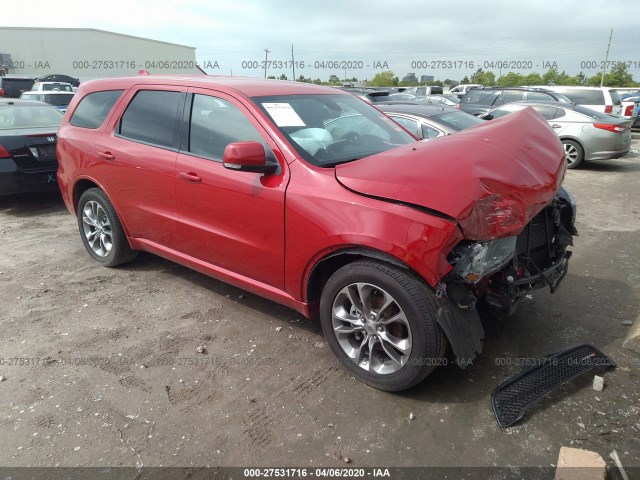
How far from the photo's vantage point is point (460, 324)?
252cm

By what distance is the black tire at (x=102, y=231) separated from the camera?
4.30m

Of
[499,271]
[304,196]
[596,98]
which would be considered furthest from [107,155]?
[596,98]

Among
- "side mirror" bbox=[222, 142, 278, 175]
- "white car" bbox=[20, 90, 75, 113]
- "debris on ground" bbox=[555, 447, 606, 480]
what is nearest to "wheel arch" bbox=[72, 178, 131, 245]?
"side mirror" bbox=[222, 142, 278, 175]

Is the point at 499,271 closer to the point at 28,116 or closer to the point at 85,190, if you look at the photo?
the point at 85,190

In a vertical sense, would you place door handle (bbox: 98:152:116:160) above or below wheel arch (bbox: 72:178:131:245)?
above

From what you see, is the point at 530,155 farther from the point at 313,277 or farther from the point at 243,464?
the point at 243,464

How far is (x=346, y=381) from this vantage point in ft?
9.50

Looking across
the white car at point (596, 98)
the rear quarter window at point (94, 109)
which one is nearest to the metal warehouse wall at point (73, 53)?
the white car at point (596, 98)

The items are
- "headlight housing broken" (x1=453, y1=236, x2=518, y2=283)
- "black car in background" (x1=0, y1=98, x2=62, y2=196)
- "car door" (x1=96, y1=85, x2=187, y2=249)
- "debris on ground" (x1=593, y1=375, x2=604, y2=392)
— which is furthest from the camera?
"black car in background" (x1=0, y1=98, x2=62, y2=196)

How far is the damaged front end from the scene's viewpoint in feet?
8.10

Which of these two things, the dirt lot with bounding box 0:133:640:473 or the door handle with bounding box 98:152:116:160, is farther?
the door handle with bounding box 98:152:116:160

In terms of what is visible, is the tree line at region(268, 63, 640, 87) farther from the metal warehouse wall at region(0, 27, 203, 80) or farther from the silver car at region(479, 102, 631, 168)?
the silver car at region(479, 102, 631, 168)

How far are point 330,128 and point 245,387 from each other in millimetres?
1893

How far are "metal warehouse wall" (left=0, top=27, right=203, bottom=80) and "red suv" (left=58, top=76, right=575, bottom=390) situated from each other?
155 feet
